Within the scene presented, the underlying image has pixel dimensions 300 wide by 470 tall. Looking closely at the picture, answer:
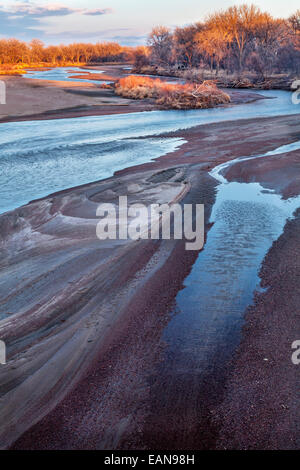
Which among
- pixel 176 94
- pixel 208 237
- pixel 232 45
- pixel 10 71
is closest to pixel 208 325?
pixel 208 237

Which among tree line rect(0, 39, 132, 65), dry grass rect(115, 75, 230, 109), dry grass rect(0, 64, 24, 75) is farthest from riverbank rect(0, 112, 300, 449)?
tree line rect(0, 39, 132, 65)

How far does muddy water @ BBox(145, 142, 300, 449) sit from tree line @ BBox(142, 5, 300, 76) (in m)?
47.2

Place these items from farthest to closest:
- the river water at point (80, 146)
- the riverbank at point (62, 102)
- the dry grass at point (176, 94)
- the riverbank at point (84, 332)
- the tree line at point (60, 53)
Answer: the tree line at point (60, 53) < the dry grass at point (176, 94) < the riverbank at point (62, 102) < the river water at point (80, 146) < the riverbank at point (84, 332)

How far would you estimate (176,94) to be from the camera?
87.9 feet

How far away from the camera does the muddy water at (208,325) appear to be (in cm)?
288

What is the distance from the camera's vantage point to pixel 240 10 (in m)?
63.1

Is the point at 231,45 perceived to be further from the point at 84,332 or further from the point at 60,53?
the point at 84,332

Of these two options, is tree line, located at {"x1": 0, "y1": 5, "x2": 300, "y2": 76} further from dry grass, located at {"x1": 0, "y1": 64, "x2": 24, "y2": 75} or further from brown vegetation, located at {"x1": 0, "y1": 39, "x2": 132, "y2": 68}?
brown vegetation, located at {"x1": 0, "y1": 39, "x2": 132, "y2": 68}

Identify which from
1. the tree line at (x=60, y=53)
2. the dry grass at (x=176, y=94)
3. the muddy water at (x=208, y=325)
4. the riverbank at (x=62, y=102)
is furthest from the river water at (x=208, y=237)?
the tree line at (x=60, y=53)

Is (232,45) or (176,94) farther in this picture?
(232,45)

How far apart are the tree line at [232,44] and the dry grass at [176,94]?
77.4ft

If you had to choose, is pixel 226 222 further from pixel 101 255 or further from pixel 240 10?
pixel 240 10

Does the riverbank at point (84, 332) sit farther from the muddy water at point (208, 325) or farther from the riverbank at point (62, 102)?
the riverbank at point (62, 102)

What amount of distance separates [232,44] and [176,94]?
39566 millimetres
